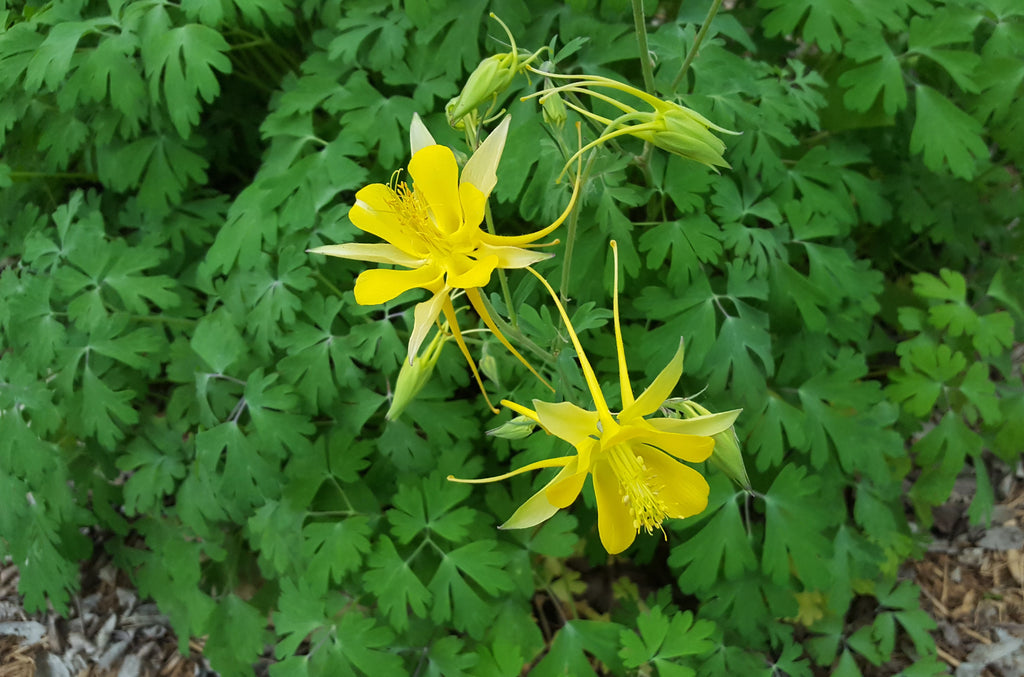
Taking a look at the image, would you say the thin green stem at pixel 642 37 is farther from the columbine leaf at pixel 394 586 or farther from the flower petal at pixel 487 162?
the columbine leaf at pixel 394 586

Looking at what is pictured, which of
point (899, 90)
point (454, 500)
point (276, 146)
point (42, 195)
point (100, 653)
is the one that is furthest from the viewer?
point (42, 195)

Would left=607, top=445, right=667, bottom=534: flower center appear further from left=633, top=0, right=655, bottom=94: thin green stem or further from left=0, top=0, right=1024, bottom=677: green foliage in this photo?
left=633, top=0, right=655, bottom=94: thin green stem

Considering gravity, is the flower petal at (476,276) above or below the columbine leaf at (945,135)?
above

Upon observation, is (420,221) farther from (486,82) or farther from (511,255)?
(486,82)

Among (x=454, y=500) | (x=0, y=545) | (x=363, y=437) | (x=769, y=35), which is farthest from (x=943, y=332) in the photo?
(x=0, y=545)

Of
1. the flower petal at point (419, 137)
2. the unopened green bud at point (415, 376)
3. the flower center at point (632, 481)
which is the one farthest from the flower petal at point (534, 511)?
the flower petal at point (419, 137)

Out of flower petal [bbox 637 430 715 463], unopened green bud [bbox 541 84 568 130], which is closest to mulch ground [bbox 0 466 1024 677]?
flower petal [bbox 637 430 715 463]

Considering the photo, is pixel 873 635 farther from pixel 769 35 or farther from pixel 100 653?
pixel 100 653
